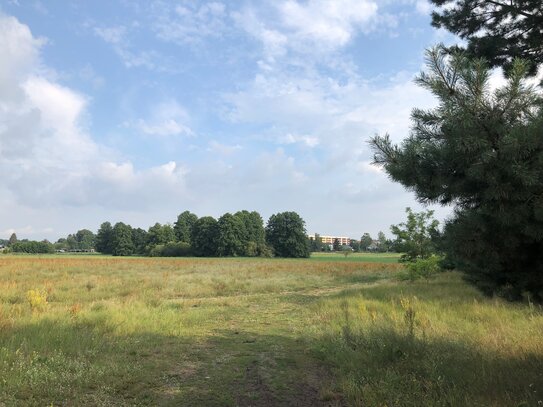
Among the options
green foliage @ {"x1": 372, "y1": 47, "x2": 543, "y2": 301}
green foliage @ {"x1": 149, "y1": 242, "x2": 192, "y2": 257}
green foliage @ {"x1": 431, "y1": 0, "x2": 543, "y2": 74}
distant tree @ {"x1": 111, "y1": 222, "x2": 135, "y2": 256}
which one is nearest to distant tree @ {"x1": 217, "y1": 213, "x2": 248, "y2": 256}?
green foliage @ {"x1": 149, "y1": 242, "x2": 192, "y2": 257}

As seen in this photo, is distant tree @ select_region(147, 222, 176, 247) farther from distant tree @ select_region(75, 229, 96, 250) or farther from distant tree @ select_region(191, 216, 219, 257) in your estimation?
distant tree @ select_region(75, 229, 96, 250)

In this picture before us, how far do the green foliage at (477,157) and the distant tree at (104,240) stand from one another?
127990 mm

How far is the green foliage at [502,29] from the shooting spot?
6207 mm

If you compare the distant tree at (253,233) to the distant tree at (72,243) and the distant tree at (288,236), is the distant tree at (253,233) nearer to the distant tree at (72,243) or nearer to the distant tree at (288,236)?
the distant tree at (288,236)

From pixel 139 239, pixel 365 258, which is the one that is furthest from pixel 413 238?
pixel 139 239

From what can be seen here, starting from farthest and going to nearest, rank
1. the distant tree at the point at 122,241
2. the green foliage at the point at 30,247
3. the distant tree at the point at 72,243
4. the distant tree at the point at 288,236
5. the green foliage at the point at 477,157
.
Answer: the distant tree at the point at 72,243 < the distant tree at the point at 122,241 < the green foliage at the point at 30,247 < the distant tree at the point at 288,236 < the green foliage at the point at 477,157

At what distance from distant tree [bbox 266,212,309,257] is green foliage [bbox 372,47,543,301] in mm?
103417

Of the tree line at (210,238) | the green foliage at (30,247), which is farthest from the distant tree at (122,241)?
the green foliage at (30,247)

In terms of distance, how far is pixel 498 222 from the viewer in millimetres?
4312

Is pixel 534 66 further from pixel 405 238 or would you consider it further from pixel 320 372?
pixel 405 238

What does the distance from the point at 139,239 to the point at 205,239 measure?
2910 cm

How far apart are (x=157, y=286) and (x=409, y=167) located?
67.6 ft

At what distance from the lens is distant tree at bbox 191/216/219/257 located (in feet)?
331

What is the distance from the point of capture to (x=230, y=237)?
99.1 metres
